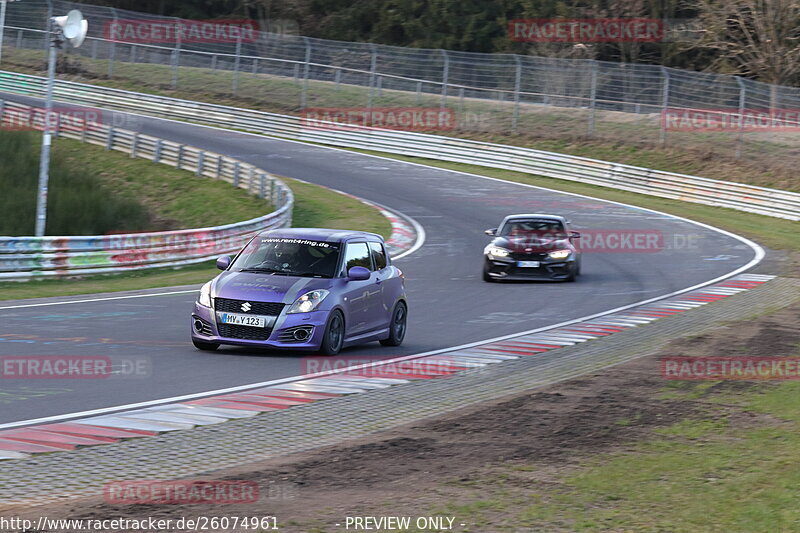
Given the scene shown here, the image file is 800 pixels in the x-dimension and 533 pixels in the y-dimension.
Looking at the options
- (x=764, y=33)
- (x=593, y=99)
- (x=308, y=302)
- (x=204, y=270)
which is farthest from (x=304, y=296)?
(x=764, y=33)

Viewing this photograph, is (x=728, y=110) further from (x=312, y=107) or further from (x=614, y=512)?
(x=614, y=512)

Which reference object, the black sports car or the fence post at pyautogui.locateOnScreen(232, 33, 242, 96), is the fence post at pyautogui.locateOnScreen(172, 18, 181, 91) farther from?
the black sports car

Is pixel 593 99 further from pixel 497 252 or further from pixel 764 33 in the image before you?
pixel 497 252

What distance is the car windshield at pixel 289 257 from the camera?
13.2m

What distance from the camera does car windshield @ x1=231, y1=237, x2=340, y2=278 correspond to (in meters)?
13.2

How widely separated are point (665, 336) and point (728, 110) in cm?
2686

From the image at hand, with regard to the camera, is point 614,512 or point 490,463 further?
point 490,463

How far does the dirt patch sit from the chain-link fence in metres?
30.9

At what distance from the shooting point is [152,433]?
8.56 m

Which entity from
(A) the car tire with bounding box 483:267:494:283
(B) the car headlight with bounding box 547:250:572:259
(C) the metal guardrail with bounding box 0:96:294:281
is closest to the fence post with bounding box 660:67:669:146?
(C) the metal guardrail with bounding box 0:96:294:281

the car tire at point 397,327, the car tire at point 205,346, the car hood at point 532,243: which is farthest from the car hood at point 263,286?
the car hood at point 532,243

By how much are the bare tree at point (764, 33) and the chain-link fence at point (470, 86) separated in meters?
11.0

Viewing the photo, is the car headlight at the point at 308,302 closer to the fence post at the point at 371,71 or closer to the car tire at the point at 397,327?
the car tire at the point at 397,327

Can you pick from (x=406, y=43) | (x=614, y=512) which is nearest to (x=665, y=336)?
(x=614, y=512)
